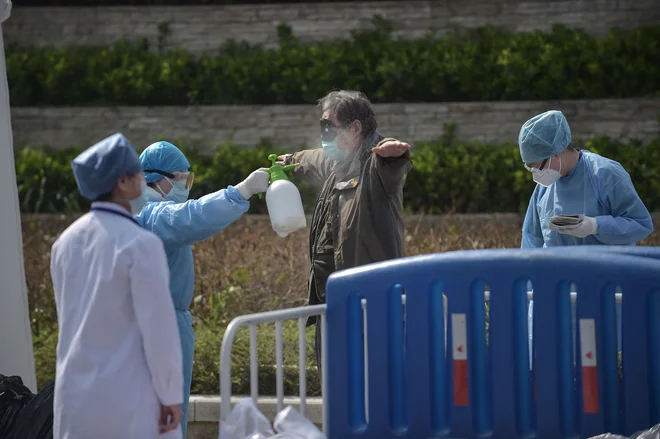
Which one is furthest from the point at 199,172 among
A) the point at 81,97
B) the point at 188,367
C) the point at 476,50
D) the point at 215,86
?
the point at 188,367

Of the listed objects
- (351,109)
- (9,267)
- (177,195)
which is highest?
(351,109)

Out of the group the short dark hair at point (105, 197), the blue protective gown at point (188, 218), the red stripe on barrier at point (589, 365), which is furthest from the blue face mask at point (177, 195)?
the red stripe on barrier at point (589, 365)

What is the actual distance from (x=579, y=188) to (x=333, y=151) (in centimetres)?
112

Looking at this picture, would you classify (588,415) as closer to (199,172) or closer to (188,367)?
(188,367)

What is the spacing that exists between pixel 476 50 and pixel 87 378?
9.12 meters

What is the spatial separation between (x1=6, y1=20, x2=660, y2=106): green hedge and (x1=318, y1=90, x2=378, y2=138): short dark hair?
7043 mm

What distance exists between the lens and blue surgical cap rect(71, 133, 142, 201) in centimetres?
324

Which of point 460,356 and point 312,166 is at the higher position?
point 312,166

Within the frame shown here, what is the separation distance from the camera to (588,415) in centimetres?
371

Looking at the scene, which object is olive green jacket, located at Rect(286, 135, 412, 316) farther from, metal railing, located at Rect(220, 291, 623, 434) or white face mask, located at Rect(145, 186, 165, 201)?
white face mask, located at Rect(145, 186, 165, 201)

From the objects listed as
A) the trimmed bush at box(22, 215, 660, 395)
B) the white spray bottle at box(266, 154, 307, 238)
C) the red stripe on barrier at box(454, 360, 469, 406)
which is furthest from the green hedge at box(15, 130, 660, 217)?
the red stripe on barrier at box(454, 360, 469, 406)

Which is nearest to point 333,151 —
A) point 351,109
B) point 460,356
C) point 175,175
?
point 351,109

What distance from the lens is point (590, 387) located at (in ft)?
12.1

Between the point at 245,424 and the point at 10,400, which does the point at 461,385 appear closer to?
the point at 245,424
